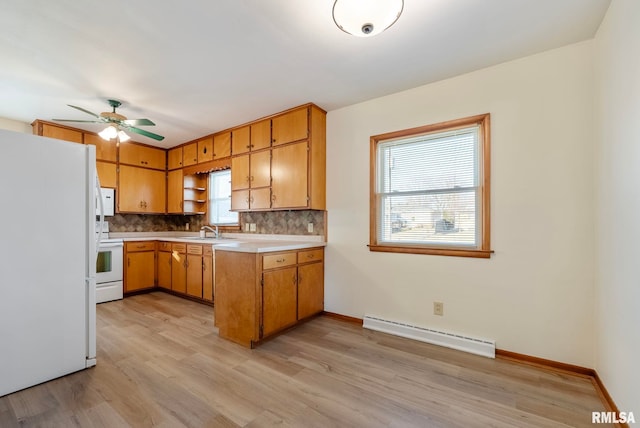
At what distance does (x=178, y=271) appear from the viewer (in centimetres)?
428

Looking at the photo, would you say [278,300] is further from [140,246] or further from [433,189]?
[140,246]

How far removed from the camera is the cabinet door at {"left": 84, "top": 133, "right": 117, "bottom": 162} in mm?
4155

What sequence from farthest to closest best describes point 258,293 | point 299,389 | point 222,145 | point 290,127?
1. point 222,145
2. point 290,127
3. point 258,293
4. point 299,389

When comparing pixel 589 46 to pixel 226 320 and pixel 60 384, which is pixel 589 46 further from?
pixel 60 384

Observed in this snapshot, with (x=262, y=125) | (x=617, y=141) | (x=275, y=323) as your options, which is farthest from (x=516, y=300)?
(x=262, y=125)

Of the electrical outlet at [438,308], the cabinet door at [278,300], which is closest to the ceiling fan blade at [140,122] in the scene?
the cabinet door at [278,300]

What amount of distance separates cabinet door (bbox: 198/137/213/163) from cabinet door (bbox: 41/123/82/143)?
161 cm

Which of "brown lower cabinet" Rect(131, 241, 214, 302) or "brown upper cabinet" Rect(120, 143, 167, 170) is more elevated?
"brown upper cabinet" Rect(120, 143, 167, 170)

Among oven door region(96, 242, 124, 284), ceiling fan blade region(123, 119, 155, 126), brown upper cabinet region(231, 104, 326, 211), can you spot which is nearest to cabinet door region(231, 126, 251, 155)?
brown upper cabinet region(231, 104, 326, 211)

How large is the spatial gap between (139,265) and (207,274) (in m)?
1.46

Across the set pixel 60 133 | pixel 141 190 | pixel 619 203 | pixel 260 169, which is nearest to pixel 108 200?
pixel 141 190

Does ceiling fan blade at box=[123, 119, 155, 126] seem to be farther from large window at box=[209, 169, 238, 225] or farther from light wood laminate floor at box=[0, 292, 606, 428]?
light wood laminate floor at box=[0, 292, 606, 428]

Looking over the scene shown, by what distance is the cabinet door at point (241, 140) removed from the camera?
3.81m

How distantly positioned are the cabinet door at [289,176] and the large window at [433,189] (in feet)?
2.67
